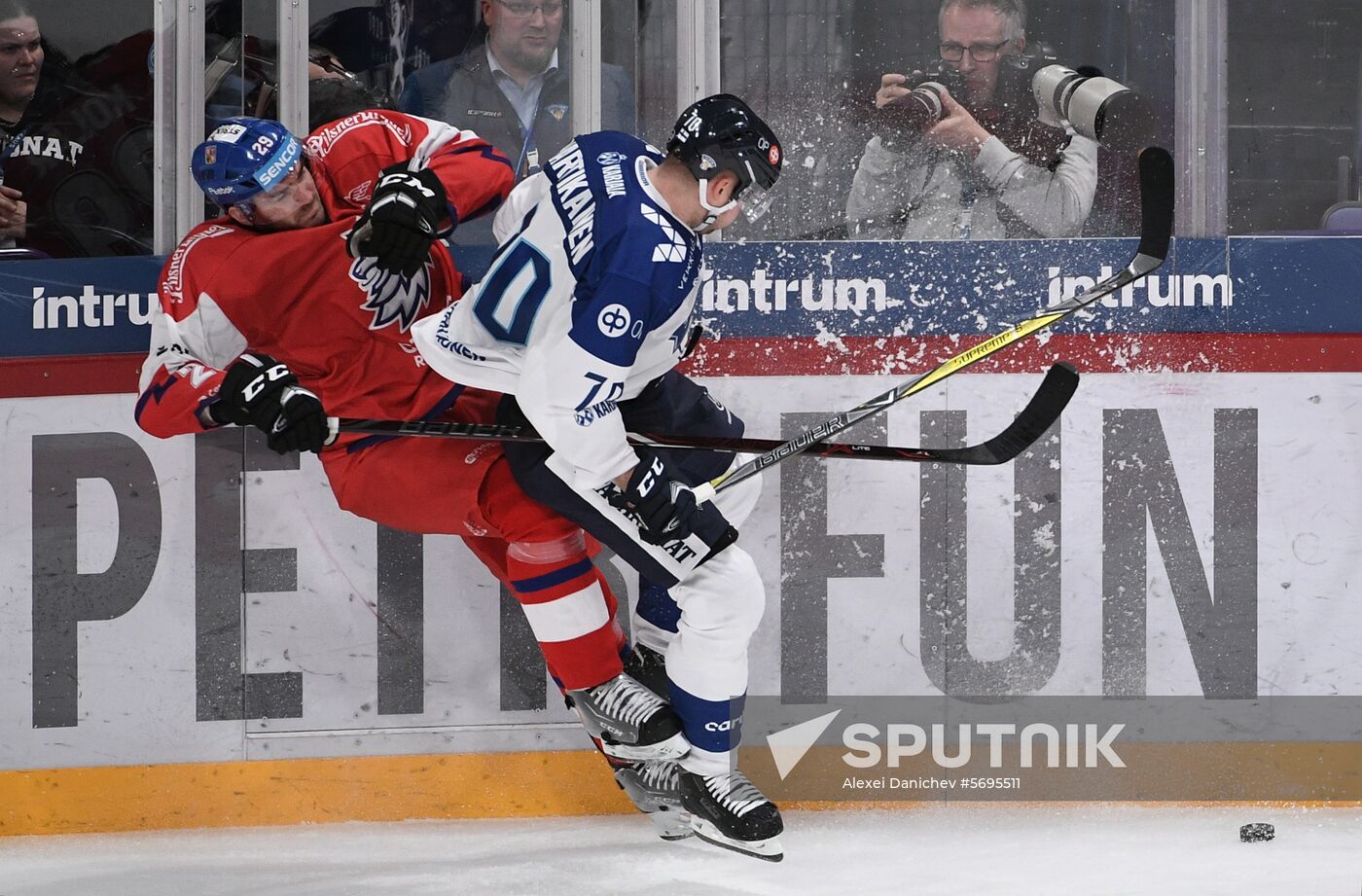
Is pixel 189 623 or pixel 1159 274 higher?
pixel 1159 274

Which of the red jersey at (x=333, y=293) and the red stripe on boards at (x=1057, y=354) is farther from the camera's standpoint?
the red stripe on boards at (x=1057, y=354)

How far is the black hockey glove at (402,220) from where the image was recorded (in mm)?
2482

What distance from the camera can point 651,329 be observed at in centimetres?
243

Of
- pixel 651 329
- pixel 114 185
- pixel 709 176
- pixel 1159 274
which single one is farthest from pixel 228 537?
pixel 1159 274

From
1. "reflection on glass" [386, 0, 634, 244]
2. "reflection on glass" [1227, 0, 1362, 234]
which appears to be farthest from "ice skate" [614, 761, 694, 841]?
"reflection on glass" [1227, 0, 1362, 234]

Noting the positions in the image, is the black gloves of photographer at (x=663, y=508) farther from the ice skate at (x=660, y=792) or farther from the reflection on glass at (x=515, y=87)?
the reflection on glass at (x=515, y=87)

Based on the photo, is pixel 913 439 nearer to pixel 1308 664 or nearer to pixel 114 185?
pixel 1308 664

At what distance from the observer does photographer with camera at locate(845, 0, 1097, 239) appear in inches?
120

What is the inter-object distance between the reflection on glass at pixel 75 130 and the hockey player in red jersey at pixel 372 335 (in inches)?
16.2

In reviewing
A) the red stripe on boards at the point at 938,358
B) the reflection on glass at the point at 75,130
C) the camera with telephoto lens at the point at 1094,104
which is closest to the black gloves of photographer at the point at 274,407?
the red stripe on boards at the point at 938,358

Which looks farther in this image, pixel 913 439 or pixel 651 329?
pixel 913 439

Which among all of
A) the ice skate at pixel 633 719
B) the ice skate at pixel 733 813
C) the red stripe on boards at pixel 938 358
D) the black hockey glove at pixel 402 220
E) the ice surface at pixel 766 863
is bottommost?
the ice surface at pixel 766 863

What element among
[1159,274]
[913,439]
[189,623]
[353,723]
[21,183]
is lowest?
[353,723]

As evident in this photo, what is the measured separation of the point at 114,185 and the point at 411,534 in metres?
0.94
